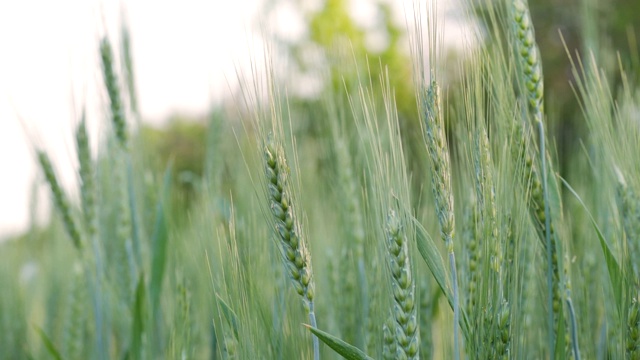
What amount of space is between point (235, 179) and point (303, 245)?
0.95 m

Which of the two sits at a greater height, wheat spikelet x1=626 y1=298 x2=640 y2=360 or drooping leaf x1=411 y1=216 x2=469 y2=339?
drooping leaf x1=411 y1=216 x2=469 y2=339

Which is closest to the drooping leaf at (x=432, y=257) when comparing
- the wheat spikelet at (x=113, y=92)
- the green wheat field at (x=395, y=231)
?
the green wheat field at (x=395, y=231)

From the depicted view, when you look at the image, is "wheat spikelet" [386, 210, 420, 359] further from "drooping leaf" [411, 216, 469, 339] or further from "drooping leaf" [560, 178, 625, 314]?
"drooping leaf" [560, 178, 625, 314]

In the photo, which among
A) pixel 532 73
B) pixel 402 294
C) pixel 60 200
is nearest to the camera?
pixel 402 294

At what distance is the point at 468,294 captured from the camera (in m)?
0.95

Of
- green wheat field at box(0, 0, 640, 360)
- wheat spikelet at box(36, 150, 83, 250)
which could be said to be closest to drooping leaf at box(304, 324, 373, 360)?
green wheat field at box(0, 0, 640, 360)

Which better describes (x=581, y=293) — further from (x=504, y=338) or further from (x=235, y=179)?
Result: (x=235, y=179)

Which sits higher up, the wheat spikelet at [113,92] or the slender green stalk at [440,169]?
the wheat spikelet at [113,92]

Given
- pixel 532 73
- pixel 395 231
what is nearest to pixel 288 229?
pixel 395 231

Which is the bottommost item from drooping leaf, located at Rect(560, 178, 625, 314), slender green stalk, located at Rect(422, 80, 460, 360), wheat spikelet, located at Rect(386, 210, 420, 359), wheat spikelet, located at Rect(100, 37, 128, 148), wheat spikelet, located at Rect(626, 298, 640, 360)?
wheat spikelet, located at Rect(626, 298, 640, 360)

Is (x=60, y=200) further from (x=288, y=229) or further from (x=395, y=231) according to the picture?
(x=395, y=231)

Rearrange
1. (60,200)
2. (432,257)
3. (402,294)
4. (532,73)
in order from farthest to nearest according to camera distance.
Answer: (60,200) → (532,73) → (432,257) → (402,294)

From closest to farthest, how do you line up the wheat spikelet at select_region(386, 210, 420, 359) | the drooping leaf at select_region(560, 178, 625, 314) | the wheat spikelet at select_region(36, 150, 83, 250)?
the wheat spikelet at select_region(386, 210, 420, 359) < the drooping leaf at select_region(560, 178, 625, 314) < the wheat spikelet at select_region(36, 150, 83, 250)

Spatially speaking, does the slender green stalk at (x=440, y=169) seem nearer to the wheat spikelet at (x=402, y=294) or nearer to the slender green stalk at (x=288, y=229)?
the wheat spikelet at (x=402, y=294)
